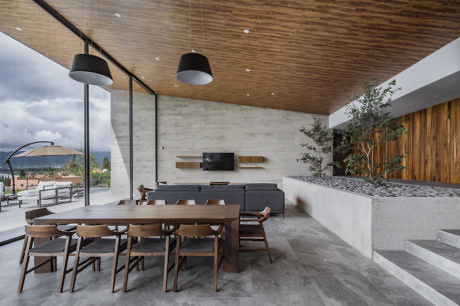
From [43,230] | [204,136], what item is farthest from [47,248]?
[204,136]

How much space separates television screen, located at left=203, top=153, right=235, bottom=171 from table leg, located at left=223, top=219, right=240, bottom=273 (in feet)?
21.3

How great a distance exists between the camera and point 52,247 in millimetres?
2324

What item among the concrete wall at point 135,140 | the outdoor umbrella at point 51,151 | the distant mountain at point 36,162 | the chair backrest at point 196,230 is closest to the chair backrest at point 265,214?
the chair backrest at point 196,230

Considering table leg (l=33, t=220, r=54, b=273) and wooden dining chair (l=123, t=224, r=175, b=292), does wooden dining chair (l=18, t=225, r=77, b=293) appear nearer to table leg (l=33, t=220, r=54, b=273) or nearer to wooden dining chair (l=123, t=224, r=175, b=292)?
table leg (l=33, t=220, r=54, b=273)

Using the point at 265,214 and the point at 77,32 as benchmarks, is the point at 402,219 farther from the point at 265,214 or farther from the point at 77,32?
the point at 77,32

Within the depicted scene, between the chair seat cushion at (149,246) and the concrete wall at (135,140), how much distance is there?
7035 millimetres

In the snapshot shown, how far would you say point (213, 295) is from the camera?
2100mm

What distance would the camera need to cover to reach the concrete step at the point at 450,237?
2472 mm

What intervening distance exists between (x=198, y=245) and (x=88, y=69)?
236cm

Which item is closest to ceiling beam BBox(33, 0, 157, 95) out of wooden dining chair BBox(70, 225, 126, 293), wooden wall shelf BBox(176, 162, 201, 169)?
wooden wall shelf BBox(176, 162, 201, 169)

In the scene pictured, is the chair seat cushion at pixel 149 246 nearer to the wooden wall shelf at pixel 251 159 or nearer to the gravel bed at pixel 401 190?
the gravel bed at pixel 401 190

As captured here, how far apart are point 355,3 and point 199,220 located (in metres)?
3.51

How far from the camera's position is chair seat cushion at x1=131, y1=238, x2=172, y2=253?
2.28m

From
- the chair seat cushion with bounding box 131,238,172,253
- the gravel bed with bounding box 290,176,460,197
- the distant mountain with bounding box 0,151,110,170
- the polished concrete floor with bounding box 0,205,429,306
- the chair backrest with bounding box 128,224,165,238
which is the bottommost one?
the polished concrete floor with bounding box 0,205,429,306
